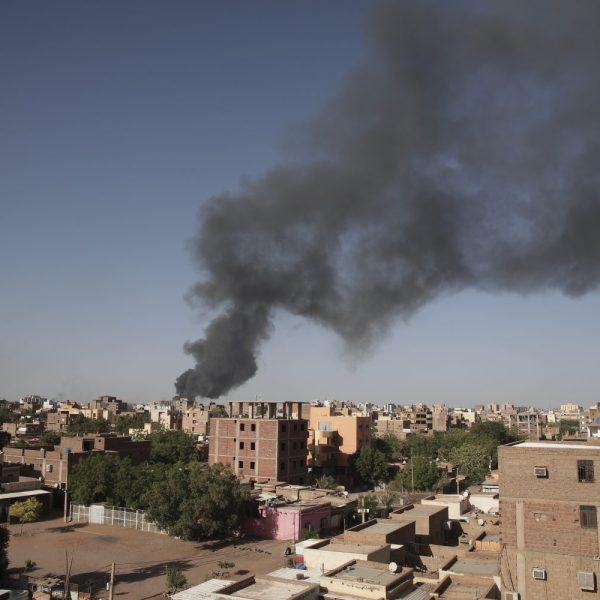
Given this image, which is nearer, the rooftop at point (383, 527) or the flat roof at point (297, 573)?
the flat roof at point (297, 573)

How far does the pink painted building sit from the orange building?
90.4 feet

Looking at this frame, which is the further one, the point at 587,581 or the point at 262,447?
the point at 262,447

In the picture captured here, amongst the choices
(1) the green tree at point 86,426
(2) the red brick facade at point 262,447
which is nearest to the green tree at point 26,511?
(2) the red brick facade at point 262,447

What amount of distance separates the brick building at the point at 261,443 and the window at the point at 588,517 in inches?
1401

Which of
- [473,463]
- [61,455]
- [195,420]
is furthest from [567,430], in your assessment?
[61,455]

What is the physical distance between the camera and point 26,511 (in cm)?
3766

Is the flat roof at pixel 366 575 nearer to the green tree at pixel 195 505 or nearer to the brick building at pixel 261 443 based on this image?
the green tree at pixel 195 505

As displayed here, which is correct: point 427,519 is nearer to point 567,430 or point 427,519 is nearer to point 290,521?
point 290,521

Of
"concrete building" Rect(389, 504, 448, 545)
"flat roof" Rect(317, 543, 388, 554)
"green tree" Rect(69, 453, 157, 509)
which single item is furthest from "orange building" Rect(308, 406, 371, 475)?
"flat roof" Rect(317, 543, 388, 554)

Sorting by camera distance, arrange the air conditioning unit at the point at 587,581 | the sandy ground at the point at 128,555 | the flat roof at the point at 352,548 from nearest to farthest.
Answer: the air conditioning unit at the point at 587,581 → the flat roof at the point at 352,548 → the sandy ground at the point at 128,555

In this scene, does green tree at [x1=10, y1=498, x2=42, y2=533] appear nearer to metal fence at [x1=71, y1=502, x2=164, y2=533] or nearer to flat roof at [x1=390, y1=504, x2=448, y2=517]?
metal fence at [x1=71, y1=502, x2=164, y2=533]

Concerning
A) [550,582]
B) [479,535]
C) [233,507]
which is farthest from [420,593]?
[233,507]

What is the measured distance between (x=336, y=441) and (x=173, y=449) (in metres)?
17.6

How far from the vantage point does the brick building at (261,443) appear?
51.4 meters
